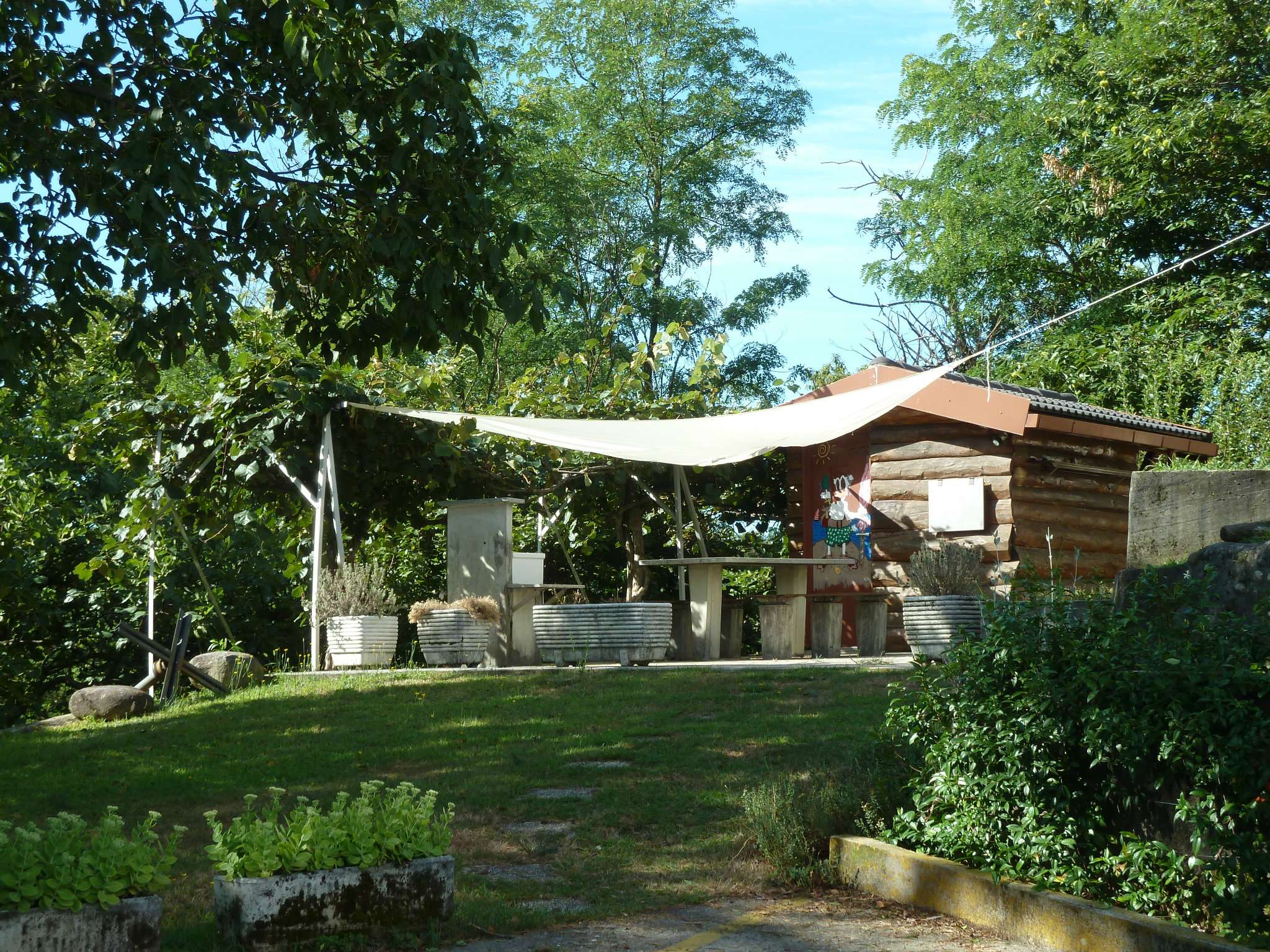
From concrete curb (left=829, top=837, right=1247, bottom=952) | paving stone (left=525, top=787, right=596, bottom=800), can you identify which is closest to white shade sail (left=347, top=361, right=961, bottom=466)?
paving stone (left=525, top=787, right=596, bottom=800)

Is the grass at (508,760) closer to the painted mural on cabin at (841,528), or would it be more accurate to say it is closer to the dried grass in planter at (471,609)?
the dried grass in planter at (471,609)

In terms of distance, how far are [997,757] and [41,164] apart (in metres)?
5.01

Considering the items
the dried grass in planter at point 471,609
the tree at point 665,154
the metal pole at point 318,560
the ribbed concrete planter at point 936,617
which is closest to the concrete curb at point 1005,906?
the ribbed concrete planter at point 936,617

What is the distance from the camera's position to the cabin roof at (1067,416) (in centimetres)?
1087

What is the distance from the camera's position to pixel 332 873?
3.64 m

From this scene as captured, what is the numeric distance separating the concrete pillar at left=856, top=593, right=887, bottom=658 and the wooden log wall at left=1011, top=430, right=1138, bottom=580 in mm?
1654

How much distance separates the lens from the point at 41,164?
5.89 meters

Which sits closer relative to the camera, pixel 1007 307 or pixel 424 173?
pixel 424 173

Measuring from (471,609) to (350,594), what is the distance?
3.40ft

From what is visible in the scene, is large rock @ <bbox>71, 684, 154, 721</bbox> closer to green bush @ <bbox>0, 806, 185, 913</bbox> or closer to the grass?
the grass

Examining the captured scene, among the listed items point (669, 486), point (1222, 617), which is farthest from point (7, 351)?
point (669, 486)

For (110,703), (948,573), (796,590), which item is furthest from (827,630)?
(110,703)

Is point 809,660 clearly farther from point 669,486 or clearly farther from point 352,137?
point 352,137

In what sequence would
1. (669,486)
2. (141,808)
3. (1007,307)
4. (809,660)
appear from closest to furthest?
(141,808)
(809,660)
(669,486)
(1007,307)
